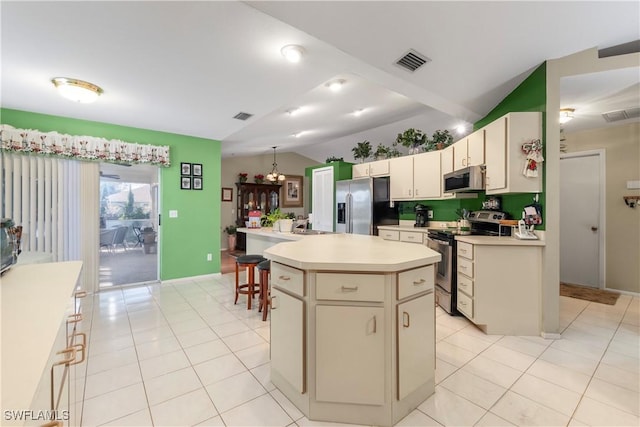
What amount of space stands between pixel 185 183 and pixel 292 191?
4806mm

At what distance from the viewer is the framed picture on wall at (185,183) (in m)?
4.60

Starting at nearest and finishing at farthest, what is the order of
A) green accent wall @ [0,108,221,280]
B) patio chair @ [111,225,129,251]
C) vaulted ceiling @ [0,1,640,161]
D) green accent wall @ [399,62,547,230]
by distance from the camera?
vaulted ceiling @ [0,1,640,161], green accent wall @ [399,62,547,230], green accent wall @ [0,108,221,280], patio chair @ [111,225,129,251]

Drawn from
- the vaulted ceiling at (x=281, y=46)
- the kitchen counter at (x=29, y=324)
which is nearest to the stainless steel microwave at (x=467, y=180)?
the vaulted ceiling at (x=281, y=46)

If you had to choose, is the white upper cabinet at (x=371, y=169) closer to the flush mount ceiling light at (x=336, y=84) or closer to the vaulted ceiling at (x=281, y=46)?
the vaulted ceiling at (x=281, y=46)

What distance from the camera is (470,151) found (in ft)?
11.1

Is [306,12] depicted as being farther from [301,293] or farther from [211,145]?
[211,145]

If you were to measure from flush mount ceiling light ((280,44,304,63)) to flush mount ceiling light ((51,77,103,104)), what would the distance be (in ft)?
6.76

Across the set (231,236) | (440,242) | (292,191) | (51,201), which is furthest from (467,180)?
(292,191)

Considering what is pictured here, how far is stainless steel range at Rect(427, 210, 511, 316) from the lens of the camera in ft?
10.2

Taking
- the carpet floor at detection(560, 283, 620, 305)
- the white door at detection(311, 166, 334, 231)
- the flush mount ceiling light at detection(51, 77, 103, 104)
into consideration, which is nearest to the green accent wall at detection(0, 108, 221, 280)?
the flush mount ceiling light at detection(51, 77, 103, 104)

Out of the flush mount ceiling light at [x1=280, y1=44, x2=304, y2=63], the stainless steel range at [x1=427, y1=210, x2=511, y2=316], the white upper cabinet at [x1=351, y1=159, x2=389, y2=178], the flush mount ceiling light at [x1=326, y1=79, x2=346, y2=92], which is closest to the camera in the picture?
the flush mount ceiling light at [x1=280, y1=44, x2=304, y2=63]

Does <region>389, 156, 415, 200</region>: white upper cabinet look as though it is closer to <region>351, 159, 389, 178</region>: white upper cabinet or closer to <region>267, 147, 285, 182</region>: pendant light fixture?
<region>351, 159, 389, 178</region>: white upper cabinet

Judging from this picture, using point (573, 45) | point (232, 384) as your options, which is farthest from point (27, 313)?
point (573, 45)

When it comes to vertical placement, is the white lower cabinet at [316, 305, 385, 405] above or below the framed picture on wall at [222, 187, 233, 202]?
below
